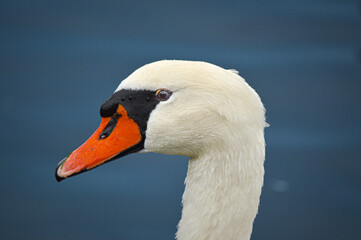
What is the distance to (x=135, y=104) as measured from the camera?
956mm

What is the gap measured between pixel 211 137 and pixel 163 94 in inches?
5.7

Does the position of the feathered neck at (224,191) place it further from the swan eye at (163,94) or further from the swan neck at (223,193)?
the swan eye at (163,94)

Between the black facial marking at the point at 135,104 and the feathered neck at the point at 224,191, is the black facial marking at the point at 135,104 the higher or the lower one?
the higher one

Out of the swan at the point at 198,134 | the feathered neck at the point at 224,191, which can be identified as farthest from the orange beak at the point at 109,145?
the feathered neck at the point at 224,191

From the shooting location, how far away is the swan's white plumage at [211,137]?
91 cm

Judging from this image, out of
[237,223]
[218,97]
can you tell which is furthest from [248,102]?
[237,223]

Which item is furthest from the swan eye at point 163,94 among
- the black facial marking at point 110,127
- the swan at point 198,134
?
the black facial marking at point 110,127

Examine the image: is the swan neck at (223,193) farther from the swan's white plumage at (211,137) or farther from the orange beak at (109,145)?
the orange beak at (109,145)

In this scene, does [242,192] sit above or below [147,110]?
below

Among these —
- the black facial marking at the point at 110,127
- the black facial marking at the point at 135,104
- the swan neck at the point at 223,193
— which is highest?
the black facial marking at the point at 135,104

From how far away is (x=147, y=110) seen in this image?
96cm

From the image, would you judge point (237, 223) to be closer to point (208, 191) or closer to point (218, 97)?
point (208, 191)

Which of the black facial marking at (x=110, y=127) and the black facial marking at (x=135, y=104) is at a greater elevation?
the black facial marking at (x=135, y=104)

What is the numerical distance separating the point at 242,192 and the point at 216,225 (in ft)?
0.34
